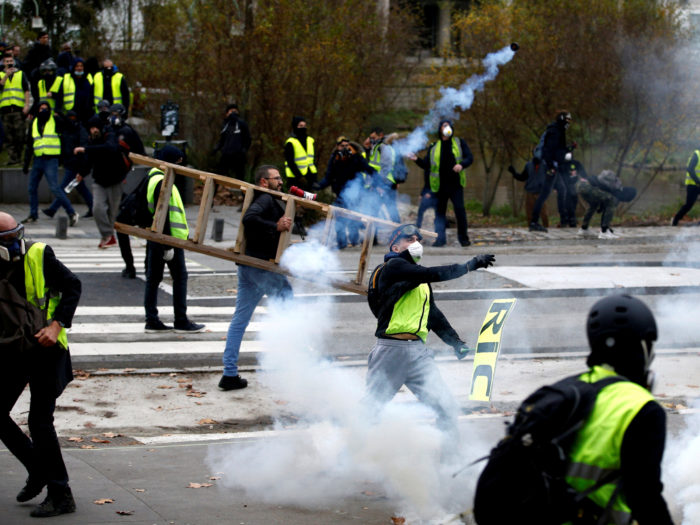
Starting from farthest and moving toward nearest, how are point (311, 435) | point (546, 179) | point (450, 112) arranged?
point (450, 112) → point (546, 179) → point (311, 435)

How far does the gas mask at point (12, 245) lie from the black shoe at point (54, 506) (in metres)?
1.33

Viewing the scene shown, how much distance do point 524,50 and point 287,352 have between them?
13804 mm

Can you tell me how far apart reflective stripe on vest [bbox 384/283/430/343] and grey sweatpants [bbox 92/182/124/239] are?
961 cm

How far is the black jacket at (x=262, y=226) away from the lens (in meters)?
8.56

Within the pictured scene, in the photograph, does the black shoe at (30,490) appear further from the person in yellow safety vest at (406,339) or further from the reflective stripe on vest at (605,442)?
the reflective stripe on vest at (605,442)

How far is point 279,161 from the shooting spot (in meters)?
20.8

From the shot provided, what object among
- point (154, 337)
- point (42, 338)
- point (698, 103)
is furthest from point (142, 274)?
point (698, 103)

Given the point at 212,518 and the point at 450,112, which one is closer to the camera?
the point at 212,518

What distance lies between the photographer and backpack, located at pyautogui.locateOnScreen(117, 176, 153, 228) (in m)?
10.1

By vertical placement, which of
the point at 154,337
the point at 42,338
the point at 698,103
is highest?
the point at 698,103

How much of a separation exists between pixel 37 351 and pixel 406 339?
2176 mm

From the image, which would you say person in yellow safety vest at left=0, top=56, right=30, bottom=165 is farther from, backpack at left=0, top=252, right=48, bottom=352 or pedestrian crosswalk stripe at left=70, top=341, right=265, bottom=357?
backpack at left=0, top=252, right=48, bottom=352

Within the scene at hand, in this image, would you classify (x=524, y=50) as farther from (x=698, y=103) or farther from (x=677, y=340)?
(x=677, y=340)

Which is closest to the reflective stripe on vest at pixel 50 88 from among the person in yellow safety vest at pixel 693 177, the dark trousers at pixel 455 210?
the dark trousers at pixel 455 210
